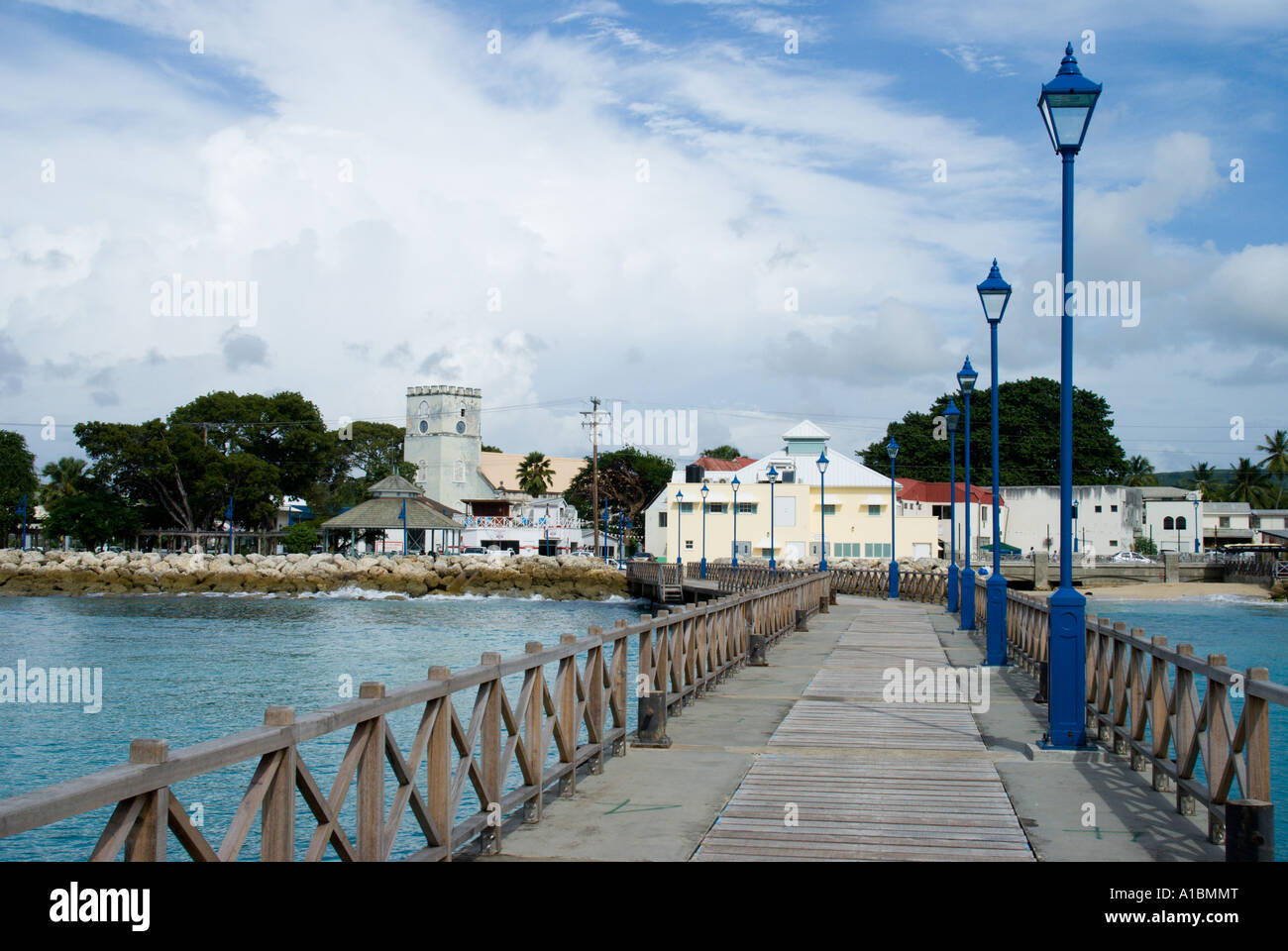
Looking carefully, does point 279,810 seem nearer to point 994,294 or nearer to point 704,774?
point 704,774

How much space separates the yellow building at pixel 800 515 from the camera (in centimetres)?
7044

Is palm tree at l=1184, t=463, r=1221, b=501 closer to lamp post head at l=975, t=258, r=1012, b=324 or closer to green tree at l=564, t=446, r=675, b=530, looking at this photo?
green tree at l=564, t=446, r=675, b=530

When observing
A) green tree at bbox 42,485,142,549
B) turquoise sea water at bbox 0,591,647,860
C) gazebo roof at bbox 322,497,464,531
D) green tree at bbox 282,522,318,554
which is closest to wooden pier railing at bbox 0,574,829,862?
turquoise sea water at bbox 0,591,647,860

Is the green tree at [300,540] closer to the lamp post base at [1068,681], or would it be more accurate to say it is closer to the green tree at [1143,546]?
the green tree at [1143,546]

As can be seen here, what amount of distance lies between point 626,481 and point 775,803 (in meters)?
81.5

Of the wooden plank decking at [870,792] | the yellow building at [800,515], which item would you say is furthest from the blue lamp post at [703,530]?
the wooden plank decking at [870,792]

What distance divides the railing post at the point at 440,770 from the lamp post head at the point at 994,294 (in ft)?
36.5

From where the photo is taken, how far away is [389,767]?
718cm

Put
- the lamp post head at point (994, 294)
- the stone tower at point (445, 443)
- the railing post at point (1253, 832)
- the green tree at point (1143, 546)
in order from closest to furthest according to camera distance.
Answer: the railing post at point (1253, 832)
the lamp post head at point (994, 294)
the green tree at point (1143, 546)
the stone tower at point (445, 443)

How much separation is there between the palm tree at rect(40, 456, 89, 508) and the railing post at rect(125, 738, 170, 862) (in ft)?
270

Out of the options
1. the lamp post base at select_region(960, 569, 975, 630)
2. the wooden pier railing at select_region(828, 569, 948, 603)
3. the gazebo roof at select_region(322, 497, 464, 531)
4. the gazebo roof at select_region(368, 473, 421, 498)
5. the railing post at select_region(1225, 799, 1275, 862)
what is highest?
the gazebo roof at select_region(368, 473, 421, 498)

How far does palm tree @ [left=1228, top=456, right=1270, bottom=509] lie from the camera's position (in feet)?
369
